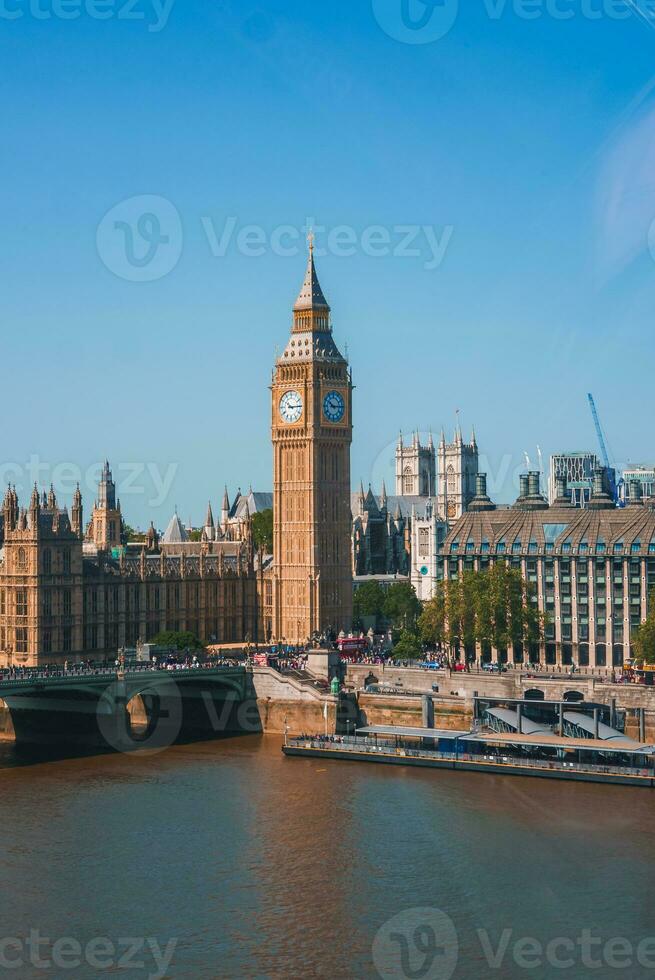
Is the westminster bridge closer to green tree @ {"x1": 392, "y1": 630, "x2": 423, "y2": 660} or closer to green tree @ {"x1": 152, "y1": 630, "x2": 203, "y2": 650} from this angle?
green tree @ {"x1": 152, "y1": 630, "x2": 203, "y2": 650}

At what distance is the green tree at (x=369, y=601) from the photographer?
15012 centimetres

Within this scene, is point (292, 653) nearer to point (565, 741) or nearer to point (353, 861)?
point (565, 741)

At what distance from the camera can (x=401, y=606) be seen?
147 m

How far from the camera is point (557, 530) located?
122m

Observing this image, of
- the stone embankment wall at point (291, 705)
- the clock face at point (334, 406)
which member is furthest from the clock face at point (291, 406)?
the stone embankment wall at point (291, 705)

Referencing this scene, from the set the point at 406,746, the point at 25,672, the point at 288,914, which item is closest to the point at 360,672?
the point at 406,746

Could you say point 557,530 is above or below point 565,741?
above

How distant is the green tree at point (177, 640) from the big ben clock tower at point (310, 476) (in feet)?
39.5

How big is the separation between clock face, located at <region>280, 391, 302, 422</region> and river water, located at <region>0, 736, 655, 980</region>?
4858 centimetres

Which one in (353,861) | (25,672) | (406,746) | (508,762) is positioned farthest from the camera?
(25,672)

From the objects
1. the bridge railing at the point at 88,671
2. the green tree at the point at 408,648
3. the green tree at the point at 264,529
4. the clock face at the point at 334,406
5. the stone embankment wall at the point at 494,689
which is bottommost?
the stone embankment wall at the point at 494,689

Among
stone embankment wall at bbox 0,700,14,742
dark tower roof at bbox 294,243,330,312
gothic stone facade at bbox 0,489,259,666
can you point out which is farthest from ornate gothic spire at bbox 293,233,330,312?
stone embankment wall at bbox 0,700,14,742

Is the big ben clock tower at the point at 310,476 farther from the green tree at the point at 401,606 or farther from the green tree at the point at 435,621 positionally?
the green tree at the point at 435,621

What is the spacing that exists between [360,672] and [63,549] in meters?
25.9
